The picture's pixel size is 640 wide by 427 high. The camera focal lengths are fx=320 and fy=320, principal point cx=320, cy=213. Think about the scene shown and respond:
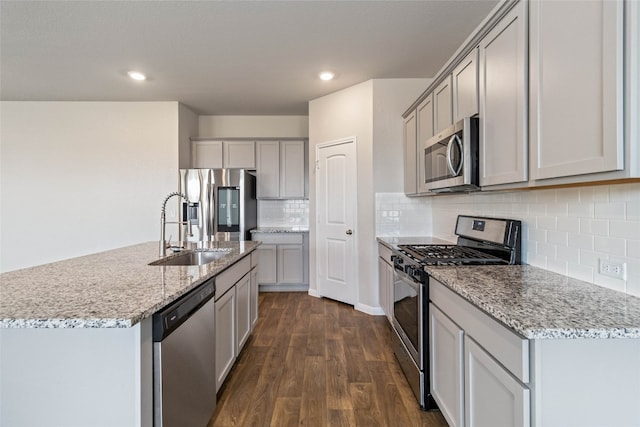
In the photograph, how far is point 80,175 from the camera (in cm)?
447

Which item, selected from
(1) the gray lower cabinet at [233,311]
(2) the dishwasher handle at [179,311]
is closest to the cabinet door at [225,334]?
(1) the gray lower cabinet at [233,311]

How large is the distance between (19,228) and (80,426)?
15.6ft

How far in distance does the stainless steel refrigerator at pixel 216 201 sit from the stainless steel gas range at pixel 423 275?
2.53m

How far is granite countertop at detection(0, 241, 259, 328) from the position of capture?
0.99m

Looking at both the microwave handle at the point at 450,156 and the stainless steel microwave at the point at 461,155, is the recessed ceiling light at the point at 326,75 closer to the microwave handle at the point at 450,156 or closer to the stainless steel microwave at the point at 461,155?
the stainless steel microwave at the point at 461,155

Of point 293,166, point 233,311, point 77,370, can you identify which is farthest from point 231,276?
point 293,166

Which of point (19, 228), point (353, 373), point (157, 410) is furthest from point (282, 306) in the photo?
point (19, 228)

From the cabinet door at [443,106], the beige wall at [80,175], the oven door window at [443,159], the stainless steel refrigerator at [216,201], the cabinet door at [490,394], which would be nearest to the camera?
the cabinet door at [490,394]

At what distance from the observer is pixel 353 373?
235 centimetres

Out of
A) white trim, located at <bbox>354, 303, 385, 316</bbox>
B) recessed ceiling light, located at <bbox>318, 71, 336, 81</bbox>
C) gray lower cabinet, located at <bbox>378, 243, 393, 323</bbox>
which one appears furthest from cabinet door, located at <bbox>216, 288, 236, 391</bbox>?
recessed ceiling light, located at <bbox>318, 71, 336, 81</bbox>

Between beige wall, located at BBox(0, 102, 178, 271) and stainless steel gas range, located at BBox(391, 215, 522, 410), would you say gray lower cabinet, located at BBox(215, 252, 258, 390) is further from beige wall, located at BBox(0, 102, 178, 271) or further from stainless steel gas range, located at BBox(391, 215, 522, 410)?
beige wall, located at BBox(0, 102, 178, 271)

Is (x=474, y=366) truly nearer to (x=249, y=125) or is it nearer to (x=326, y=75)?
(x=326, y=75)

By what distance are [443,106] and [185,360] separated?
7.69ft

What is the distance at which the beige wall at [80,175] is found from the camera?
14.5 ft
